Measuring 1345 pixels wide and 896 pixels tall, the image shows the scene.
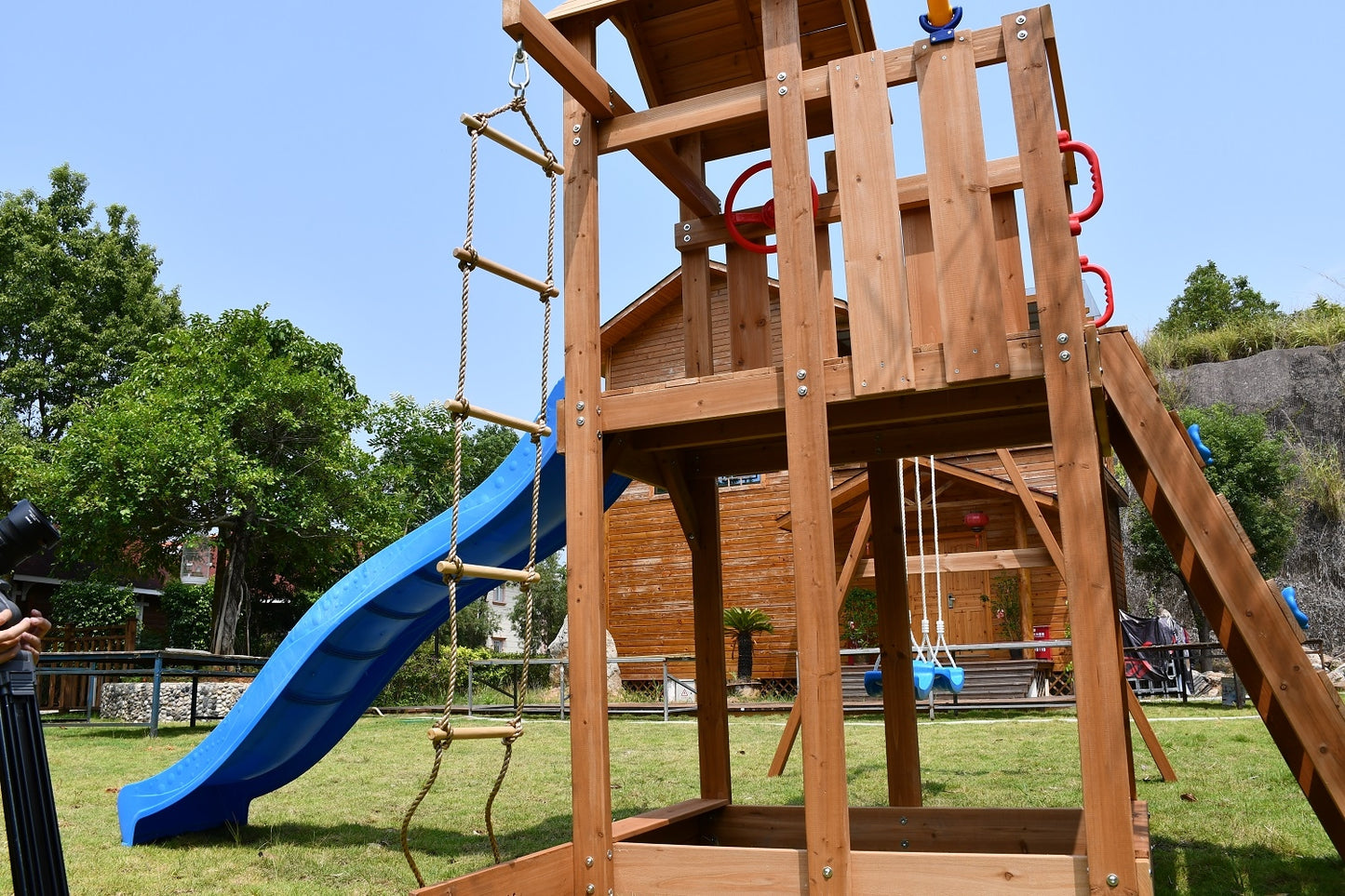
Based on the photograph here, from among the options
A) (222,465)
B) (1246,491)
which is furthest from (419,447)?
(1246,491)

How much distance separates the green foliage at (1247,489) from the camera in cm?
1969

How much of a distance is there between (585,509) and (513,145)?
1.56 m

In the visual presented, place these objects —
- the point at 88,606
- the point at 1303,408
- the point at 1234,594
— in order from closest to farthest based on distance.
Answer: the point at 1234,594 < the point at 88,606 < the point at 1303,408

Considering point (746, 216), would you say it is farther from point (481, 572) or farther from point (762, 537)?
point (762, 537)

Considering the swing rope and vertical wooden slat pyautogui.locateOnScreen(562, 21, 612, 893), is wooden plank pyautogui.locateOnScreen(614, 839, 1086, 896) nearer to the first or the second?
vertical wooden slat pyautogui.locateOnScreen(562, 21, 612, 893)

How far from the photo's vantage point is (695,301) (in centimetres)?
497

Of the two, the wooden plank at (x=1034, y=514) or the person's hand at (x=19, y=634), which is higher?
the wooden plank at (x=1034, y=514)

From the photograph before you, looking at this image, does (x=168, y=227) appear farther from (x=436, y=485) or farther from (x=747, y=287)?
(x=747, y=287)

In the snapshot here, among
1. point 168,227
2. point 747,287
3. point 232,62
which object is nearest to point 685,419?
point 747,287

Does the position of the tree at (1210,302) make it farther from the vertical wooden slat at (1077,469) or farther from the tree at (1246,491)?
the vertical wooden slat at (1077,469)

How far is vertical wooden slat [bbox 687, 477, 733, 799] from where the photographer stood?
5004mm

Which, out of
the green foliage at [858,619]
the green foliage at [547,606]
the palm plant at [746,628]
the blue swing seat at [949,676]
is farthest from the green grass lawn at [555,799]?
the green foliage at [547,606]

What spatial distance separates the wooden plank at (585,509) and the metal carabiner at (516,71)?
28 cm

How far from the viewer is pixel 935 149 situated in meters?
3.56
